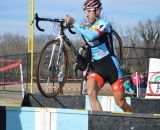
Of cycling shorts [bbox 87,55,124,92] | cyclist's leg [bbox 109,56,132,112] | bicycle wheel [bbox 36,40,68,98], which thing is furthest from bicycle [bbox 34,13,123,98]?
cyclist's leg [bbox 109,56,132,112]

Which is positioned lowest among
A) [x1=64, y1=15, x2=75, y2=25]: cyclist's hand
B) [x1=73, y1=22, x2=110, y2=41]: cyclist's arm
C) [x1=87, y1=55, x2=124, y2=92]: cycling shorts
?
[x1=87, y1=55, x2=124, y2=92]: cycling shorts

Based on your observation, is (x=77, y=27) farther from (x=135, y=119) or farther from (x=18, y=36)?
(x=18, y=36)

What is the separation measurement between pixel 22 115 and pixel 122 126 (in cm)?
123

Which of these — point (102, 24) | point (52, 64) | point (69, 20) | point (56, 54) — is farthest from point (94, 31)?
point (52, 64)

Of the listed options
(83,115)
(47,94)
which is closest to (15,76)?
(47,94)

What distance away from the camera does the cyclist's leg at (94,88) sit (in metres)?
5.77

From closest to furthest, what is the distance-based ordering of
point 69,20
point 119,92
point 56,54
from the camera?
point 119,92 → point 69,20 → point 56,54


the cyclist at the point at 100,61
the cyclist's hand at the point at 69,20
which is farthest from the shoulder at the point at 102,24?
the cyclist's hand at the point at 69,20

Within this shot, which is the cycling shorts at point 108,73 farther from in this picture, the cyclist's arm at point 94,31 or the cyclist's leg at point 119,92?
the cyclist's arm at point 94,31

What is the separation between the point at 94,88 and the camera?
5.80 metres

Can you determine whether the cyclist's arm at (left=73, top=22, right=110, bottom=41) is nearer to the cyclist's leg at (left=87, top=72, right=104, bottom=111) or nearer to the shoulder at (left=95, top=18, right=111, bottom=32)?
the shoulder at (left=95, top=18, right=111, bottom=32)

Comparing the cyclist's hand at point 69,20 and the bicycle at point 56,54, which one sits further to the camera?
the bicycle at point 56,54

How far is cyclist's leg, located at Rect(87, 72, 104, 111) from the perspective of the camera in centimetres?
577

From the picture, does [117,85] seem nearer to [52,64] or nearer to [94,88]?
[94,88]
